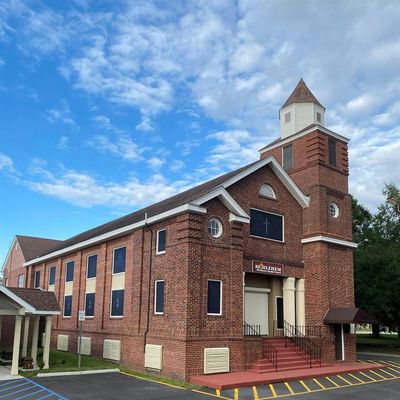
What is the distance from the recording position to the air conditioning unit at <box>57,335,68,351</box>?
96.3 ft

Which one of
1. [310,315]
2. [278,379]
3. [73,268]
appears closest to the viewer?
[278,379]

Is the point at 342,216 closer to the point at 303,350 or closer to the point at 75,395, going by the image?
the point at 303,350

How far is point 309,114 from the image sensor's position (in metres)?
27.9

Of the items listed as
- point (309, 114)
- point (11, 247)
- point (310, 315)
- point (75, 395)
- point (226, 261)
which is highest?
point (309, 114)

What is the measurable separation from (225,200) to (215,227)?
1231 mm

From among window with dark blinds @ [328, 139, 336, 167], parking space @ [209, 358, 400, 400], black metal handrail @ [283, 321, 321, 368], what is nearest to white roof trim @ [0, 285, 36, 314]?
parking space @ [209, 358, 400, 400]

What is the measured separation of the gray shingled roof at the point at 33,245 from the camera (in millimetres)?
40506

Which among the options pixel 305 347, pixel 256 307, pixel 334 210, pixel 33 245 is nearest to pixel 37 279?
pixel 33 245

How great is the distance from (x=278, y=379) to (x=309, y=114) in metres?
15.5

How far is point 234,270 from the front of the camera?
68.1ft

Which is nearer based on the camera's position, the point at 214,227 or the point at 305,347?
the point at 214,227

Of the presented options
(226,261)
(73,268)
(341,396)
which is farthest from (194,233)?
(73,268)

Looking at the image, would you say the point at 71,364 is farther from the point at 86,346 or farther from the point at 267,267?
the point at 267,267

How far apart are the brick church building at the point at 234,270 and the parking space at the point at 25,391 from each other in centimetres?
492
